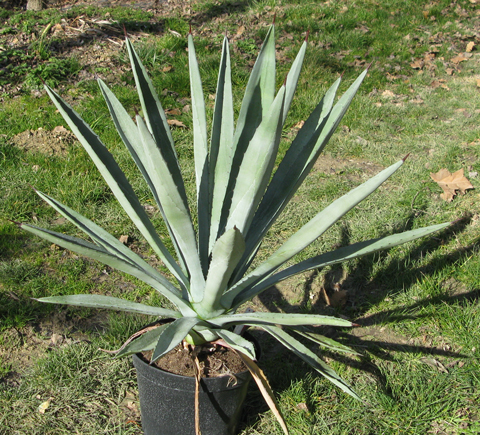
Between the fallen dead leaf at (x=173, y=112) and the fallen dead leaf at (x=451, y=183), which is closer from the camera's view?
the fallen dead leaf at (x=451, y=183)

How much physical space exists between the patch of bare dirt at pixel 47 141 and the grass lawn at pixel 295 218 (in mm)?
16

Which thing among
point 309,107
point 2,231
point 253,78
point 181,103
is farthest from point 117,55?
point 253,78

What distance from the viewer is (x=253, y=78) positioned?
5.22 feet

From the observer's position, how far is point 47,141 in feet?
12.7

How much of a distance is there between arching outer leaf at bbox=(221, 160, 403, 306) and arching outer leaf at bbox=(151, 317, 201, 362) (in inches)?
8.2

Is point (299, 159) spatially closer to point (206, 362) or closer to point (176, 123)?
point (206, 362)

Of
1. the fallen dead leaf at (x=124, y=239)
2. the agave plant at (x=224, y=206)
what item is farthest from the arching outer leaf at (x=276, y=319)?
the fallen dead leaf at (x=124, y=239)

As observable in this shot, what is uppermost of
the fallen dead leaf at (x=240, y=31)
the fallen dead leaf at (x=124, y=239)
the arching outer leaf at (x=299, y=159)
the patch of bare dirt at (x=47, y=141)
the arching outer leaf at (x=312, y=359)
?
the arching outer leaf at (x=299, y=159)

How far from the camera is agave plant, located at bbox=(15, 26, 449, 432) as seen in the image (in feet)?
4.62

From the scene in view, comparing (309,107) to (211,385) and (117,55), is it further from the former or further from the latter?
(211,385)

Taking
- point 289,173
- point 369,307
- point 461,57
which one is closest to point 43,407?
point 289,173

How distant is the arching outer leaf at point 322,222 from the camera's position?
1.42 meters

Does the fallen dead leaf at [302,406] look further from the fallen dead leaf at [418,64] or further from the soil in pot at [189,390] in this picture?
the fallen dead leaf at [418,64]

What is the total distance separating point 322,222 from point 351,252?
0.24 meters
